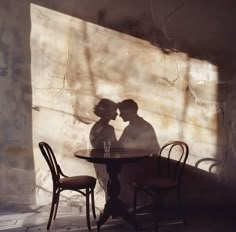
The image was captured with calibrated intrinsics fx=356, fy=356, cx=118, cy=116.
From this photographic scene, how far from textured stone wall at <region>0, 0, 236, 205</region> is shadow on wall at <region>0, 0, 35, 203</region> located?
0.04ft

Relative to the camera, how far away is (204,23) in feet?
12.7

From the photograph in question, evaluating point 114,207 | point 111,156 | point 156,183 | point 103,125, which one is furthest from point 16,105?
point 156,183

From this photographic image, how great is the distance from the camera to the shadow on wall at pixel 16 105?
380 cm

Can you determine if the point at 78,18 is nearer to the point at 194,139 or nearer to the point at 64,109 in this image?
the point at 64,109

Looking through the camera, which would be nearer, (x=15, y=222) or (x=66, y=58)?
(x=15, y=222)

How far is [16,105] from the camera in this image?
3.82 m

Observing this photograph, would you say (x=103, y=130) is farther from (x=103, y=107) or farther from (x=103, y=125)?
(x=103, y=107)

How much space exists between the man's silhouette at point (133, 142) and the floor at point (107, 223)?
1.20 feet

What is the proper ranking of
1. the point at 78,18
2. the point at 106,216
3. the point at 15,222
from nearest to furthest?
the point at 106,216 < the point at 15,222 < the point at 78,18

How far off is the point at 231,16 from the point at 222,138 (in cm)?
134

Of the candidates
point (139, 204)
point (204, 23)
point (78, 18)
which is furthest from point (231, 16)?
point (139, 204)

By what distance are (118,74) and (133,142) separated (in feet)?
2.45

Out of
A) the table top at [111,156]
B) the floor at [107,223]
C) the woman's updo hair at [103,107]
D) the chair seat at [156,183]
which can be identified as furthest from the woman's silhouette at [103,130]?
the chair seat at [156,183]

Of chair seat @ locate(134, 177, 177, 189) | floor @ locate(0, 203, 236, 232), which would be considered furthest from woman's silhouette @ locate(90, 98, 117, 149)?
floor @ locate(0, 203, 236, 232)
